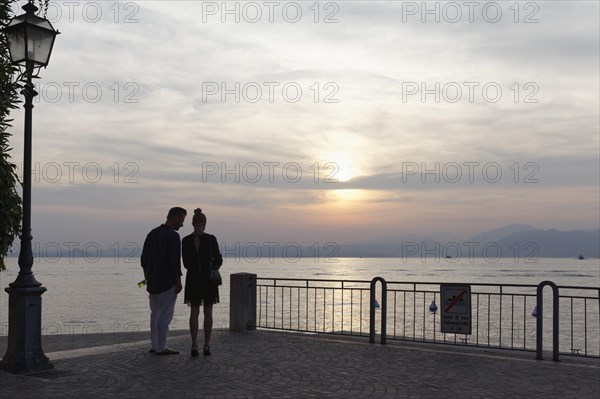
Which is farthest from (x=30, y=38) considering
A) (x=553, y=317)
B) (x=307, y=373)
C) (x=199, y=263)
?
(x=553, y=317)

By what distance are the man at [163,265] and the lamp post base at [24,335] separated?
1669 mm

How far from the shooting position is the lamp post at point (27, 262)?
8.59m

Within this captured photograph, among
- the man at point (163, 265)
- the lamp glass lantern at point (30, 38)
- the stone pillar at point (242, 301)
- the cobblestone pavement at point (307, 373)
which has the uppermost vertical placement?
the lamp glass lantern at point (30, 38)

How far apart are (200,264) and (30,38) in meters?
4.06

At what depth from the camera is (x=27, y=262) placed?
8.79 metres

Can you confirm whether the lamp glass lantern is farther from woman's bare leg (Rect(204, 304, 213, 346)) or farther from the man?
woman's bare leg (Rect(204, 304, 213, 346))

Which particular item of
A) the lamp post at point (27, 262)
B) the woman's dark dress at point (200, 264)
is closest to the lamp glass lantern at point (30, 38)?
the lamp post at point (27, 262)

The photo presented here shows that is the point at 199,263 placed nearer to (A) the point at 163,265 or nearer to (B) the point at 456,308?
(A) the point at 163,265

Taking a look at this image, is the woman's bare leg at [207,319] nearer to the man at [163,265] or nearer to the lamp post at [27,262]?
the man at [163,265]

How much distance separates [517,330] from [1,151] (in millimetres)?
39108

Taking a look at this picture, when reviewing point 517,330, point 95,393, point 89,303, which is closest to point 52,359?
point 95,393

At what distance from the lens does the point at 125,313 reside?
2199 inches

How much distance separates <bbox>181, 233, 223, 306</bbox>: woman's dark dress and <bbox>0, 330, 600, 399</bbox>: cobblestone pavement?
0.96 m

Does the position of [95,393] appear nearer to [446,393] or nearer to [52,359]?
[52,359]
